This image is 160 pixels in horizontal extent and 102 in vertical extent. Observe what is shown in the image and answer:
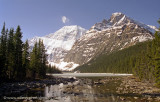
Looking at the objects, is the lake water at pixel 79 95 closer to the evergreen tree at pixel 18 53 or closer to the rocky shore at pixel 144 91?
the rocky shore at pixel 144 91

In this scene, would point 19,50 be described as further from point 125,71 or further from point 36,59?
point 125,71

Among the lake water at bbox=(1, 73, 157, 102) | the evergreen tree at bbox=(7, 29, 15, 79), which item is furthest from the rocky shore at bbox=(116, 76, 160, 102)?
the evergreen tree at bbox=(7, 29, 15, 79)

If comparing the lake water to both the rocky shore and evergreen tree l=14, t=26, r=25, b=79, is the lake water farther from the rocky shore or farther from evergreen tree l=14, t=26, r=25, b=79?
evergreen tree l=14, t=26, r=25, b=79

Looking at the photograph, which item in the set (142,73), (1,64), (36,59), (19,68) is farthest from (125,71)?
(1,64)

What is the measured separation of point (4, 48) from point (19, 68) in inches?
347

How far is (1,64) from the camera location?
35969 millimetres

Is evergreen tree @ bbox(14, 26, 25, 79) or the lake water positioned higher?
evergreen tree @ bbox(14, 26, 25, 79)

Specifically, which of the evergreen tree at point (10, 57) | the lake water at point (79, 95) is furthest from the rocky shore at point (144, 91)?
the evergreen tree at point (10, 57)

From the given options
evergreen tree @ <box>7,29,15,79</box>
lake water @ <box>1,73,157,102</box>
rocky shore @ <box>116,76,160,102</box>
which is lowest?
rocky shore @ <box>116,76,160,102</box>

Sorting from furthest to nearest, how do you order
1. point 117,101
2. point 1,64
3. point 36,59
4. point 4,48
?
point 36,59 → point 4,48 → point 1,64 → point 117,101

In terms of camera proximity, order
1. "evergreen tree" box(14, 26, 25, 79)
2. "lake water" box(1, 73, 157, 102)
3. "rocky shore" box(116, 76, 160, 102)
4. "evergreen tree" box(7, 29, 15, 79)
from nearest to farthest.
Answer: "lake water" box(1, 73, 157, 102), "rocky shore" box(116, 76, 160, 102), "evergreen tree" box(7, 29, 15, 79), "evergreen tree" box(14, 26, 25, 79)

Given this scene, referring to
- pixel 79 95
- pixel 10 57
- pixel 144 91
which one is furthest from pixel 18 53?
pixel 144 91

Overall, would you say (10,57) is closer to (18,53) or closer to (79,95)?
(18,53)

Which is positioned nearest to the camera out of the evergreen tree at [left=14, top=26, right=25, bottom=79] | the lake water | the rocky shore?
the lake water
